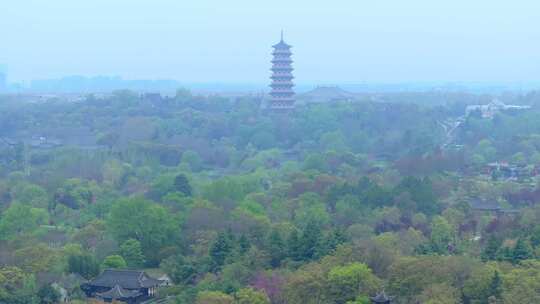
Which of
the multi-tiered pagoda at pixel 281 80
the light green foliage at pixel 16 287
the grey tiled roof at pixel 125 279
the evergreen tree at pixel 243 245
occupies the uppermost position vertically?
the multi-tiered pagoda at pixel 281 80

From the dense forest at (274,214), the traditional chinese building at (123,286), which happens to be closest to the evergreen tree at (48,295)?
the dense forest at (274,214)

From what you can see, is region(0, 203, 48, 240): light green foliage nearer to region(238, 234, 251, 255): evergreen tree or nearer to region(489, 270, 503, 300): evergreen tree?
region(238, 234, 251, 255): evergreen tree

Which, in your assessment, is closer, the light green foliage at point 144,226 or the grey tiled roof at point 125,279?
the grey tiled roof at point 125,279

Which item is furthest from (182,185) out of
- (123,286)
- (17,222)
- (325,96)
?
(325,96)

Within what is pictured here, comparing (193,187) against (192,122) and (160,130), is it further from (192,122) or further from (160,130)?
(192,122)

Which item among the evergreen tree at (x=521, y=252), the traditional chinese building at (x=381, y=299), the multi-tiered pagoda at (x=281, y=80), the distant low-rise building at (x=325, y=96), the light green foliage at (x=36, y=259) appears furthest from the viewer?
the distant low-rise building at (x=325, y=96)

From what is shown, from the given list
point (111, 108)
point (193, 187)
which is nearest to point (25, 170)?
point (193, 187)

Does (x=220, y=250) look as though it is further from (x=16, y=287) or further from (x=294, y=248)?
(x=16, y=287)

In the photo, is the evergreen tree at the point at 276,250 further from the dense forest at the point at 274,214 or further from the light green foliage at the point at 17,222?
the light green foliage at the point at 17,222
